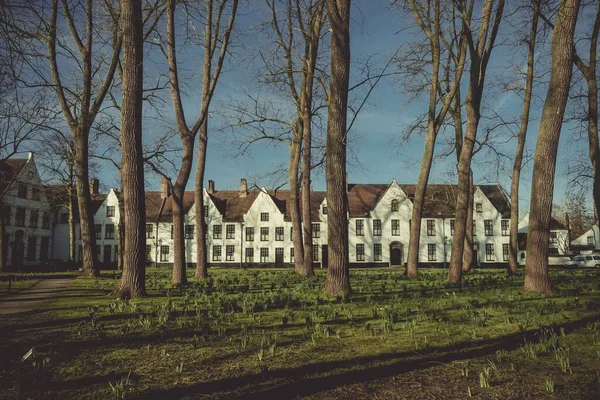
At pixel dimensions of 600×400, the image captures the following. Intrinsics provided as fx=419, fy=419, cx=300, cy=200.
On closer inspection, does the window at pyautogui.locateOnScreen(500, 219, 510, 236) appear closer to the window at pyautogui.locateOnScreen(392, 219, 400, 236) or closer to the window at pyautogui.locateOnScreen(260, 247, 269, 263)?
the window at pyautogui.locateOnScreen(392, 219, 400, 236)

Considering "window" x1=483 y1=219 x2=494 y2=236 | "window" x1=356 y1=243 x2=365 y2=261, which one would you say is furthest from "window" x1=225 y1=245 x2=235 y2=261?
"window" x1=483 y1=219 x2=494 y2=236

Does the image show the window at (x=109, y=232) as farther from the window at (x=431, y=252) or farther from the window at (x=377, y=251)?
the window at (x=431, y=252)

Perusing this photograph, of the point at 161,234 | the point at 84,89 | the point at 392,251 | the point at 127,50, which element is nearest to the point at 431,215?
the point at 392,251

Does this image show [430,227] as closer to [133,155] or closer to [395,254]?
[395,254]

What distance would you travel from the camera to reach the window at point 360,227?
1902 inches

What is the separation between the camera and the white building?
45.4m

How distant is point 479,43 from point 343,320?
12.5 metres

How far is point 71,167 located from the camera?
32688 millimetres

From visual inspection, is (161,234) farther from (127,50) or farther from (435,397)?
(435,397)

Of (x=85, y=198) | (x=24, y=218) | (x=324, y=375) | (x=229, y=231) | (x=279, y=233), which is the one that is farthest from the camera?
(x=229, y=231)

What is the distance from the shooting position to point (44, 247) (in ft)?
170

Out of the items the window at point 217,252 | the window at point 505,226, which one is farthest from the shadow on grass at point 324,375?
the window at point 505,226

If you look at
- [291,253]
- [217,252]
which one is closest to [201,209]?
[291,253]

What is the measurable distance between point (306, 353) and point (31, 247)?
182 feet
